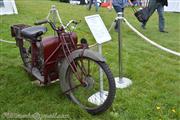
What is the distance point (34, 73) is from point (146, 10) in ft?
15.7

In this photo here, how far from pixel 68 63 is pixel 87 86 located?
0.37 metres

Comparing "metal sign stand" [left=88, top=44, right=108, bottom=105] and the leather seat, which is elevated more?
the leather seat

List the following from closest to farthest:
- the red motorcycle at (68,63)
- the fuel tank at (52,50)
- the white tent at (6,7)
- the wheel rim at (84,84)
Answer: the red motorcycle at (68,63)
the wheel rim at (84,84)
the fuel tank at (52,50)
the white tent at (6,7)

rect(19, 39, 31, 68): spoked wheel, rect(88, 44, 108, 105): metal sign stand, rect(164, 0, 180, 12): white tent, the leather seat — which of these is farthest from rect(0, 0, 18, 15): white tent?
rect(164, 0, 180, 12): white tent

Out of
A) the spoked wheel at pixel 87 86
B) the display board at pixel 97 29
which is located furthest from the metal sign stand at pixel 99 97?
the display board at pixel 97 29

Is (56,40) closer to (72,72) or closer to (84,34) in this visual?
(72,72)

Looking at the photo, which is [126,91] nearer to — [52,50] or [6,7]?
[52,50]

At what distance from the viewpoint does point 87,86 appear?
3.45 m

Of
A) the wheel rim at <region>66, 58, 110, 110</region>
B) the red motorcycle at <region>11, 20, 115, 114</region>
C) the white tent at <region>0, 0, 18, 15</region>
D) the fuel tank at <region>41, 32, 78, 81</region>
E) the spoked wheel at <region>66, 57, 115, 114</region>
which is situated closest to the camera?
the spoked wheel at <region>66, 57, 115, 114</region>

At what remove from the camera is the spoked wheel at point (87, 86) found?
3.19m

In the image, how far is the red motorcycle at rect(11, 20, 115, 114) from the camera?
130 inches

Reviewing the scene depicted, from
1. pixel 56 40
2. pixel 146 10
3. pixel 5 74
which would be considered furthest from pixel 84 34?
pixel 56 40

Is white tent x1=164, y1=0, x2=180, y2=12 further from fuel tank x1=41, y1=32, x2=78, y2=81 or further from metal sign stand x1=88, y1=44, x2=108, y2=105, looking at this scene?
fuel tank x1=41, y1=32, x2=78, y2=81

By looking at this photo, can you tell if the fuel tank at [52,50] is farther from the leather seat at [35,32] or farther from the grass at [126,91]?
the grass at [126,91]
